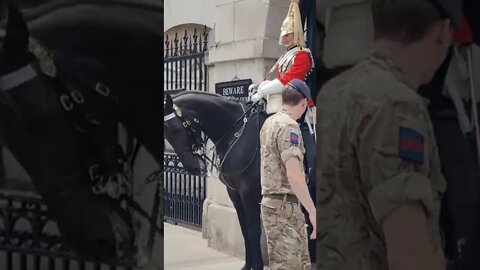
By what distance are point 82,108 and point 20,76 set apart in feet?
1.17

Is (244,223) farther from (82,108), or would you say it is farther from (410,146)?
(410,146)

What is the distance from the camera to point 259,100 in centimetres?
622

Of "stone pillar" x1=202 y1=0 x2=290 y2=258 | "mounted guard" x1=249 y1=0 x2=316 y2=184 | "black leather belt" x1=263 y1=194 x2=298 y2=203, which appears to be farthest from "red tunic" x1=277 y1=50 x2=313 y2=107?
"stone pillar" x1=202 y1=0 x2=290 y2=258

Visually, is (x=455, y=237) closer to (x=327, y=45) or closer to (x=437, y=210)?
(x=437, y=210)

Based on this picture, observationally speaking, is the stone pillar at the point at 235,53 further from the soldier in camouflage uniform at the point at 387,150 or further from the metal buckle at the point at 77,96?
the soldier in camouflage uniform at the point at 387,150

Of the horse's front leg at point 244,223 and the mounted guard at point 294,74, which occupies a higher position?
the mounted guard at point 294,74

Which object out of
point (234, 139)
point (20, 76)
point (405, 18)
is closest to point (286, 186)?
point (234, 139)

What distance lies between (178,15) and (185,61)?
406cm

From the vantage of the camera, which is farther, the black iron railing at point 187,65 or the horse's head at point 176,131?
the black iron railing at point 187,65

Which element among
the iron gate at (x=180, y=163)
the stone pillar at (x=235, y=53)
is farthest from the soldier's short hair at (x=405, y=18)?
the iron gate at (x=180, y=163)

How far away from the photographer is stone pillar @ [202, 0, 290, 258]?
23.6ft

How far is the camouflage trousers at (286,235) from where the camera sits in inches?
194

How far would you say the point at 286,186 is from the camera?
16.4 feet

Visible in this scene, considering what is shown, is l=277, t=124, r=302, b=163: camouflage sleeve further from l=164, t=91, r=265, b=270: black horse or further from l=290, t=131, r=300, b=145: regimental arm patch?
l=164, t=91, r=265, b=270: black horse
